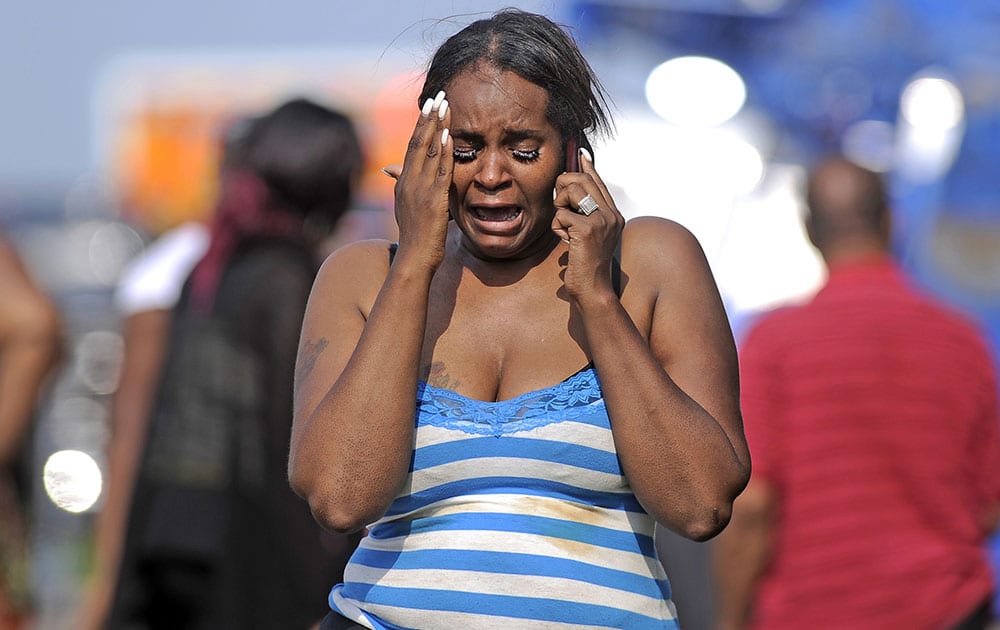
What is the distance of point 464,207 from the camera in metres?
2.32

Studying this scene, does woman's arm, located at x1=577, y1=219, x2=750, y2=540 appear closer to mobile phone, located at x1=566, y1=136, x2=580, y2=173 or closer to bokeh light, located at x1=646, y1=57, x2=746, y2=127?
mobile phone, located at x1=566, y1=136, x2=580, y2=173

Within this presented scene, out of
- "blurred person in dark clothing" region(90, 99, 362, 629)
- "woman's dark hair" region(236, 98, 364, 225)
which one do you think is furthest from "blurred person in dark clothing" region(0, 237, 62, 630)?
"woman's dark hair" region(236, 98, 364, 225)

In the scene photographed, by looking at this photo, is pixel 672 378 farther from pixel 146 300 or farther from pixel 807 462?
pixel 146 300

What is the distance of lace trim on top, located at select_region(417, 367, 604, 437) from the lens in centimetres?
222

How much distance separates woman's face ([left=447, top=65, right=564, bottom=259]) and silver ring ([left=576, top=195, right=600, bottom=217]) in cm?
9

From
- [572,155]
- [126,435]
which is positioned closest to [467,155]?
[572,155]

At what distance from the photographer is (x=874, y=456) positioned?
4109 millimetres

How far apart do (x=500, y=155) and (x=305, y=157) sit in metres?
1.83

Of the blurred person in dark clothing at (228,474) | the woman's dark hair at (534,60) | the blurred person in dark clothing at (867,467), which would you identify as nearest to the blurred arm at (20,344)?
the blurred person in dark clothing at (228,474)

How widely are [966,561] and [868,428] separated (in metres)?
0.43

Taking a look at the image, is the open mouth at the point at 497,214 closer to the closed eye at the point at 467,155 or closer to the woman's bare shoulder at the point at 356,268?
the closed eye at the point at 467,155

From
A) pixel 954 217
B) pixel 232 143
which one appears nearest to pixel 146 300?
pixel 232 143

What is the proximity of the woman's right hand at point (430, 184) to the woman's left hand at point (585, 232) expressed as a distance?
0.55ft

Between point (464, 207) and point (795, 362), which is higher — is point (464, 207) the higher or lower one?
the higher one
